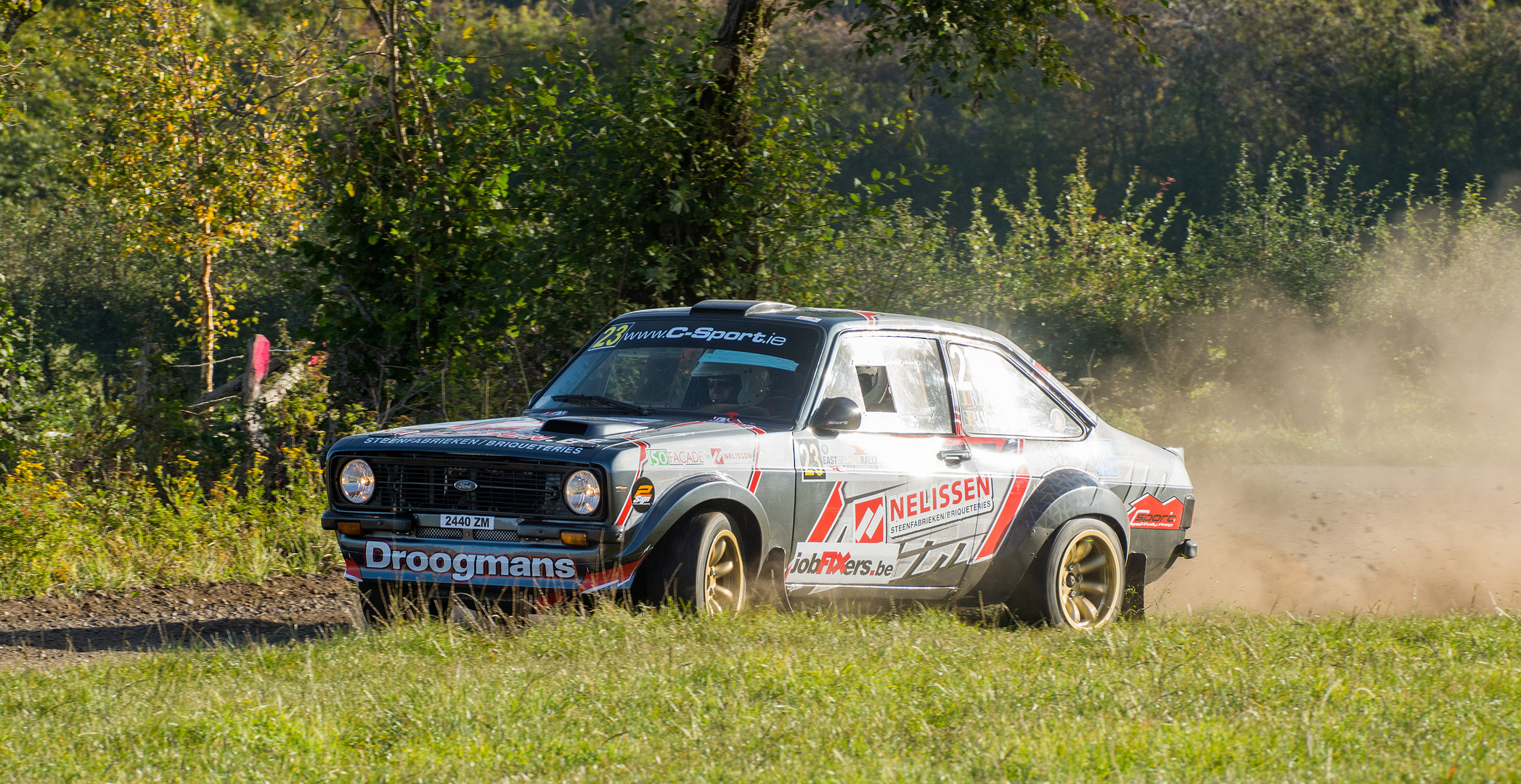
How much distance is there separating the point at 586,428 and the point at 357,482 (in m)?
1.05

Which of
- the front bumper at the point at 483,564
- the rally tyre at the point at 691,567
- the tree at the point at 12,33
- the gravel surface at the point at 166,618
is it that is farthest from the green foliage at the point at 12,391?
the rally tyre at the point at 691,567

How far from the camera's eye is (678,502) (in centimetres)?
601

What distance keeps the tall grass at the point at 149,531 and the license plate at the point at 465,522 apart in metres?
3.55

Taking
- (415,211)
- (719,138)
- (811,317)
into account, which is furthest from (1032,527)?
(415,211)

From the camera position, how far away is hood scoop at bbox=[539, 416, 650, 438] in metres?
6.21

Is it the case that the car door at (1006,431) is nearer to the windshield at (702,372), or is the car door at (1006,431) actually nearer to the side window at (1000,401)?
the side window at (1000,401)

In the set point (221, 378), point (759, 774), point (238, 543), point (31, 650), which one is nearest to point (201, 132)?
point (221, 378)

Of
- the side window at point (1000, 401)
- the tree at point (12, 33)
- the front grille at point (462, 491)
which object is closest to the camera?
the front grille at point (462, 491)

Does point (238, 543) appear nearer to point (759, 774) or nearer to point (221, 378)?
point (759, 774)

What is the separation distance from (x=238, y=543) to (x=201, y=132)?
12204mm

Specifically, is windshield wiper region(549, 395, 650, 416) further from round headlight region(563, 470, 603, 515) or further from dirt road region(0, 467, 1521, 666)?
dirt road region(0, 467, 1521, 666)

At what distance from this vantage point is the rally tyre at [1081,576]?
7.41 meters

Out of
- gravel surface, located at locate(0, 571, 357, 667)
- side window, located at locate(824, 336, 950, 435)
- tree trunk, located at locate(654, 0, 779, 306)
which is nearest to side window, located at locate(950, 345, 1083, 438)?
side window, located at locate(824, 336, 950, 435)

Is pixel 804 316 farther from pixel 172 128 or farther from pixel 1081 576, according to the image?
pixel 172 128
